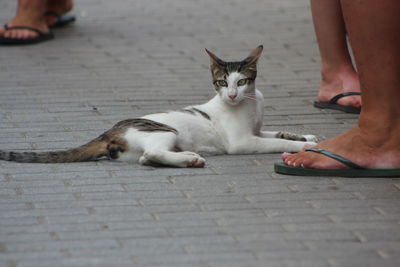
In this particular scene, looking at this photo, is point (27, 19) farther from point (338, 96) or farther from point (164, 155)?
point (164, 155)

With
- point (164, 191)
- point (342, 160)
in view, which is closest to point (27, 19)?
point (164, 191)

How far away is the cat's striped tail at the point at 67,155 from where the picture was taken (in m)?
5.36

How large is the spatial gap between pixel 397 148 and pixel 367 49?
0.58 metres

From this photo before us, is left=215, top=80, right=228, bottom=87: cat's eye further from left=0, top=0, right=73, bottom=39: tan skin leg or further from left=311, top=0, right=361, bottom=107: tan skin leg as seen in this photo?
left=0, top=0, right=73, bottom=39: tan skin leg

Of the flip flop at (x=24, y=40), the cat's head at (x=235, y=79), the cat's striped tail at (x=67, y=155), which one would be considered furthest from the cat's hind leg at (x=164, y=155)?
the flip flop at (x=24, y=40)

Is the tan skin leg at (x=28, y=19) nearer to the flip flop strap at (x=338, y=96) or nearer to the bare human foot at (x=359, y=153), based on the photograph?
the flip flop strap at (x=338, y=96)

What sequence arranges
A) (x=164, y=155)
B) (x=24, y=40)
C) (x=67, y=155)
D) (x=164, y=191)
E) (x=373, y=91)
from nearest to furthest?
(x=164, y=191) < (x=373, y=91) < (x=164, y=155) < (x=67, y=155) < (x=24, y=40)

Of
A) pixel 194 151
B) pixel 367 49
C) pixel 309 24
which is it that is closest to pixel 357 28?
pixel 367 49

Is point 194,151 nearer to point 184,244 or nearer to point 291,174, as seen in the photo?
point 291,174

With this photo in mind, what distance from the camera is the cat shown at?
211 inches

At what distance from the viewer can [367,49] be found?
16.0ft

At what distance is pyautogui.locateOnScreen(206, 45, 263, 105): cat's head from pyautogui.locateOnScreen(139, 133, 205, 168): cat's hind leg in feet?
1.68

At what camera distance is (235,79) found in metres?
5.64

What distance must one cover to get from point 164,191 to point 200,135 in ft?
2.94
